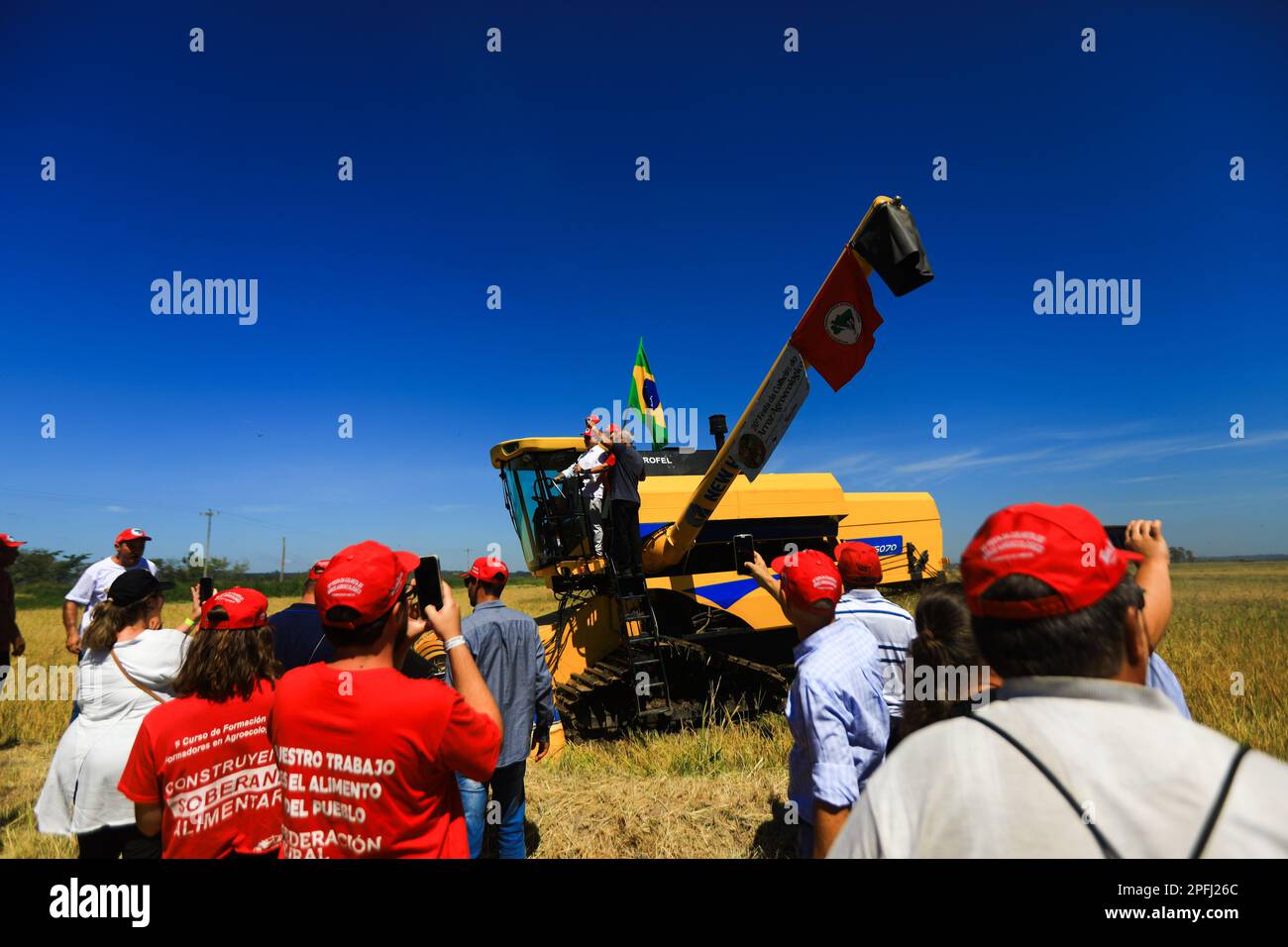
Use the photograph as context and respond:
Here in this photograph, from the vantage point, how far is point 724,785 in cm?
490

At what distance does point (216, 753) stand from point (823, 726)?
2.07m

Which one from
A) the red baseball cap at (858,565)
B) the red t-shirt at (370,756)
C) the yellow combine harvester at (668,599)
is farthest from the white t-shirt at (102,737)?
the yellow combine harvester at (668,599)

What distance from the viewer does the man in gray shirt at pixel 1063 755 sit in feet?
2.89

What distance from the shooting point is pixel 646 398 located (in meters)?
9.64

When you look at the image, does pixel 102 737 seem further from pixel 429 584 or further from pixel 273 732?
pixel 429 584

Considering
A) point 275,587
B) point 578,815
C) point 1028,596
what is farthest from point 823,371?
point 275,587

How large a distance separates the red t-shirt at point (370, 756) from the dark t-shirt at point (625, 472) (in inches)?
191

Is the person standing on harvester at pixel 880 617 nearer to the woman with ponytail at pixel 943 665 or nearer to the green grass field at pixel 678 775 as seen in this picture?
the woman with ponytail at pixel 943 665

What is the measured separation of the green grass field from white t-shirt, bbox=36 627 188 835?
7.40ft

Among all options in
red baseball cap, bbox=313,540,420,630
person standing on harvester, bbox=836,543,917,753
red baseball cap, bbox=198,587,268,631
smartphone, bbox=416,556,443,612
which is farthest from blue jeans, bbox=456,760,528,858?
red baseball cap, bbox=313,540,420,630

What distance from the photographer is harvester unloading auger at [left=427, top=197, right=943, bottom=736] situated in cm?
620

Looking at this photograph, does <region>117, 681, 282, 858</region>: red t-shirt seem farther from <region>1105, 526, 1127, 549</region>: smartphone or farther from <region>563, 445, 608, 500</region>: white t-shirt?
<region>563, 445, 608, 500</region>: white t-shirt

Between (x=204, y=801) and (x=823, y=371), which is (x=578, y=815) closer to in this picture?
(x=204, y=801)
